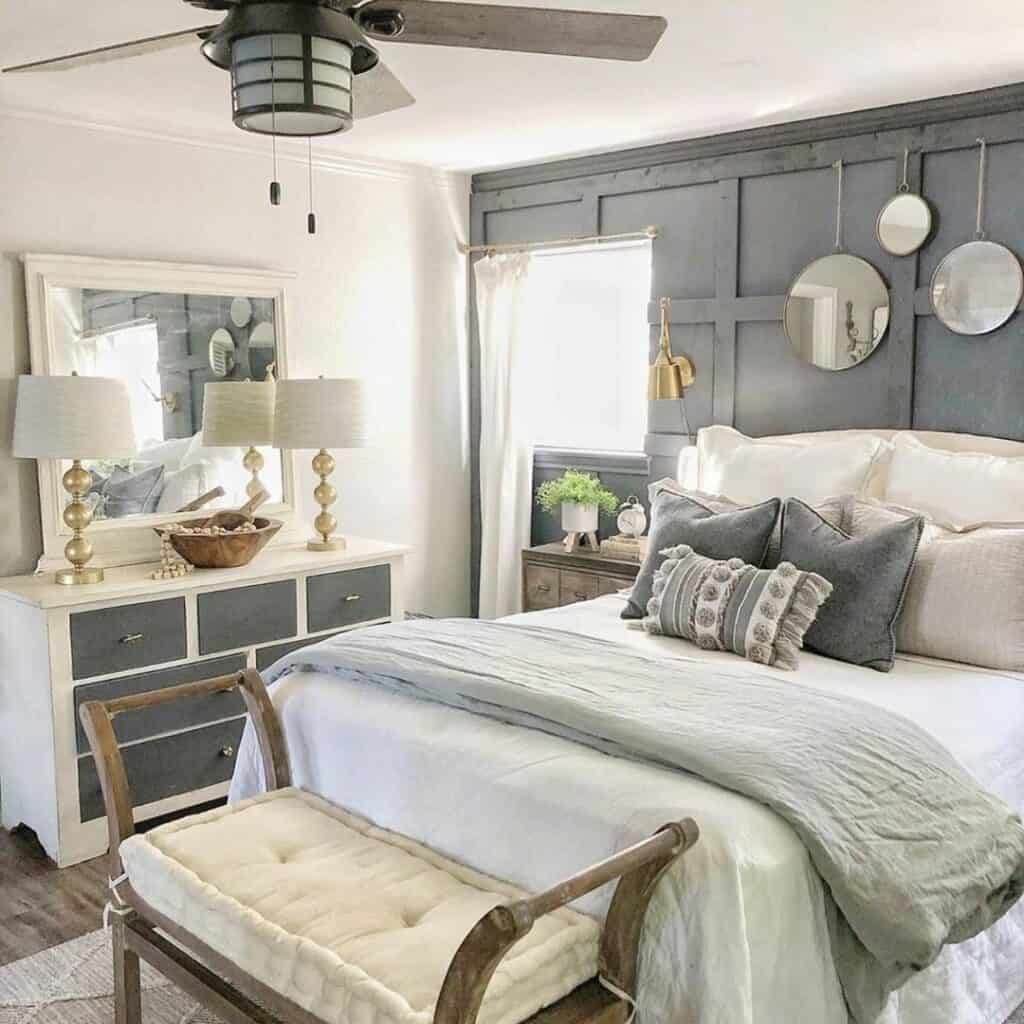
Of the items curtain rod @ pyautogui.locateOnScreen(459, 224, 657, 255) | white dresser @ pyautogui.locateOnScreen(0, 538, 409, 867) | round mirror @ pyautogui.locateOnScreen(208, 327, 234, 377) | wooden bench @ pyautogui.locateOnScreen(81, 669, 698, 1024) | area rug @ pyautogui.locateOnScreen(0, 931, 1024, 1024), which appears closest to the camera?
wooden bench @ pyautogui.locateOnScreen(81, 669, 698, 1024)

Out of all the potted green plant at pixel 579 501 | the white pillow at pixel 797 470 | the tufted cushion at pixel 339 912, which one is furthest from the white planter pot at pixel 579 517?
the tufted cushion at pixel 339 912

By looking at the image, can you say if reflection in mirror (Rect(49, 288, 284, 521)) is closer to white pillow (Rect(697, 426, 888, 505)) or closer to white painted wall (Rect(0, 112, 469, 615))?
white painted wall (Rect(0, 112, 469, 615))

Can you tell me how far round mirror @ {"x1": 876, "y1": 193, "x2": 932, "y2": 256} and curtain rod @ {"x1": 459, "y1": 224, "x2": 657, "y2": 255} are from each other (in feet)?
3.23

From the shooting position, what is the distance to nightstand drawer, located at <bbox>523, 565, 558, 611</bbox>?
444 cm

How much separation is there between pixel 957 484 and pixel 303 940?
231cm

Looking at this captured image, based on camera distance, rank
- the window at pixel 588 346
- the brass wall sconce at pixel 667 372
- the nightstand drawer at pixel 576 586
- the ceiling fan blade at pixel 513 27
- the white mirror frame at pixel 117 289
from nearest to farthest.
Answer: the ceiling fan blade at pixel 513 27 → the white mirror frame at pixel 117 289 → the brass wall sconce at pixel 667 372 → the nightstand drawer at pixel 576 586 → the window at pixel 588 346

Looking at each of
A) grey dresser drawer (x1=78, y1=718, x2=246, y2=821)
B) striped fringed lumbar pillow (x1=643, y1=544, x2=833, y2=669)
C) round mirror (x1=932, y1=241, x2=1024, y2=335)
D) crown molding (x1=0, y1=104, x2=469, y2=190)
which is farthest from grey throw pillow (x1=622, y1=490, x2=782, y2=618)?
crown molding (x1=0, y1=104, x2=469, y2=190)

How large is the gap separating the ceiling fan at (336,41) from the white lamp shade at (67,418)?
1384mm

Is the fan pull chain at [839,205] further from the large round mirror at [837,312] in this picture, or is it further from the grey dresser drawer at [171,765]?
the grey dresser drawer at [171,765]

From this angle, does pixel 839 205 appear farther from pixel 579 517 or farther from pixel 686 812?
pixel 686 812

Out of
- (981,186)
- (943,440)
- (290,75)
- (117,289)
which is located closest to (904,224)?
(981,186)

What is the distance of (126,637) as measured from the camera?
3.41m

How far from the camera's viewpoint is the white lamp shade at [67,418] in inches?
134

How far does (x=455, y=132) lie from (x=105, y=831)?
275 centimetres
